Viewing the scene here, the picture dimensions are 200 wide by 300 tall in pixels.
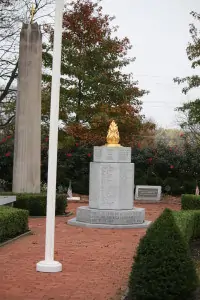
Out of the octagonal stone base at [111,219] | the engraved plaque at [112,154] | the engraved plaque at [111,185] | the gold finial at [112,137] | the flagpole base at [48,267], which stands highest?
the gold finial at [112,137]

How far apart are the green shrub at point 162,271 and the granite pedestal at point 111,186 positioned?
7715 millimetres

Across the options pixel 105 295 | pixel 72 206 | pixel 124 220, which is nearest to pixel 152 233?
pixel 105 295

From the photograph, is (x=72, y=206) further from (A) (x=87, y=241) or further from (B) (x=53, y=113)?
(B) (x=53, y=113)

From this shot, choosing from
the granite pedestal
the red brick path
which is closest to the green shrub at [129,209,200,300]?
the red brick path

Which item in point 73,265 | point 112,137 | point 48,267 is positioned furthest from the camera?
point 112,137

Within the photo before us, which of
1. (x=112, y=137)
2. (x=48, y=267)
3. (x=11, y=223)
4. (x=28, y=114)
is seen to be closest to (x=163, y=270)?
(x=48, y=267)

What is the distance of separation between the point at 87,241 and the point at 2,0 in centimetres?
1607

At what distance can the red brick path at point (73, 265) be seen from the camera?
6836 mm

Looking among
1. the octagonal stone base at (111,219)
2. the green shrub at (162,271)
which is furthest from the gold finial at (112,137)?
the green shrub at (162,271)

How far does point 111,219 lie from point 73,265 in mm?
5300

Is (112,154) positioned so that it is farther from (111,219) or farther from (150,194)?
(150,194)

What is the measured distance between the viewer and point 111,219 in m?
13.9

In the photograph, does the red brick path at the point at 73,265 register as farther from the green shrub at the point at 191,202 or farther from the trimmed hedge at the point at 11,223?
the green shrub at the point at 191,202

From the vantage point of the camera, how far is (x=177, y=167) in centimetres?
2539
